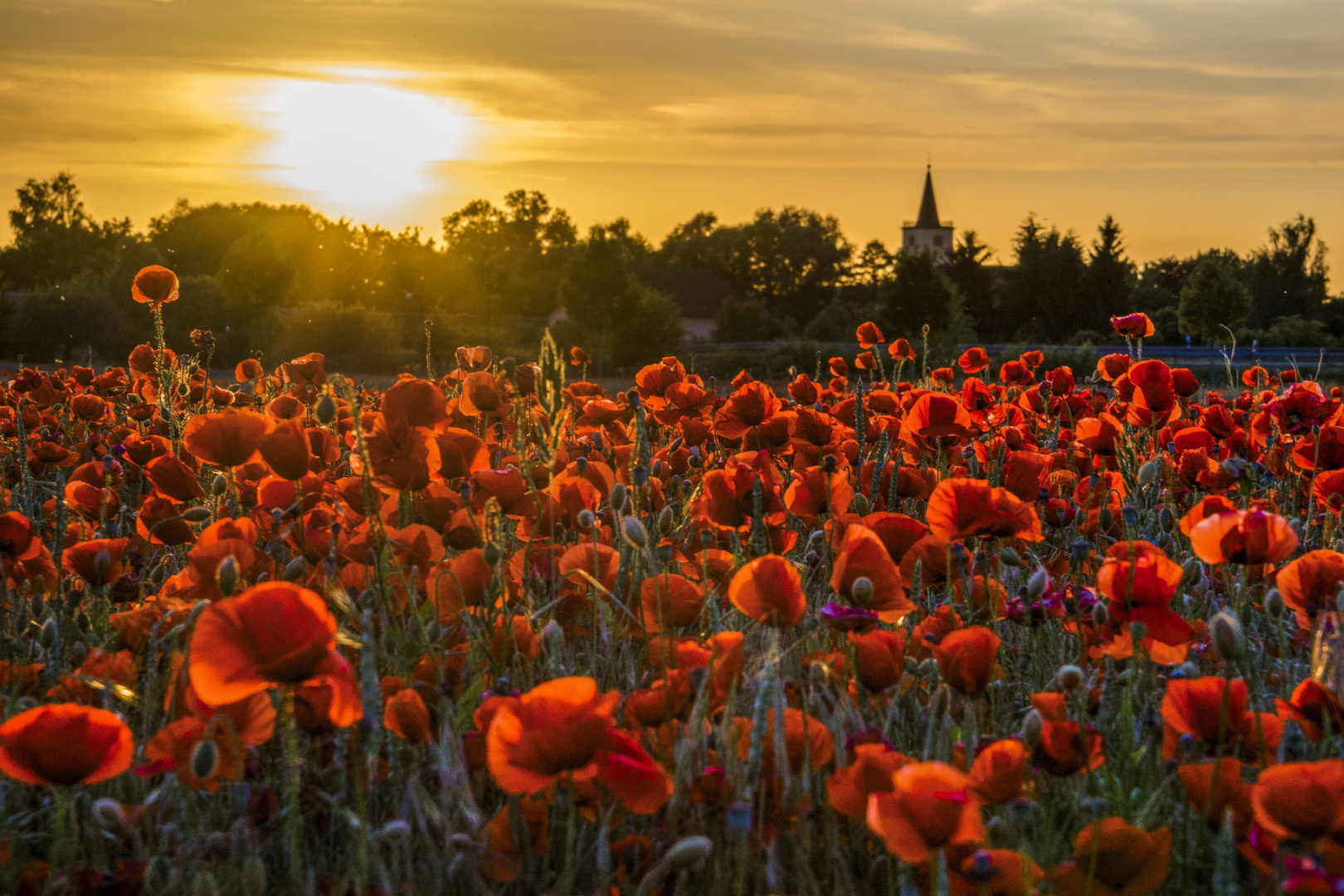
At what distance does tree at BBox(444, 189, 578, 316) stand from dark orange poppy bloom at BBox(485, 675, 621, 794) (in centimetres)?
5088

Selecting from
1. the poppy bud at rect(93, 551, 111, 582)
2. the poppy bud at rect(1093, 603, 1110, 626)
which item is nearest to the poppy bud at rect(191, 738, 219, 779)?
the poppy bud at rect(93, 551, 111, 582)

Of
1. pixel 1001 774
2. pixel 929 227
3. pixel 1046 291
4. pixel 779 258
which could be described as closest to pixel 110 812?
pixel 1001 774

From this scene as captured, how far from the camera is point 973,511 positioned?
4.94ft

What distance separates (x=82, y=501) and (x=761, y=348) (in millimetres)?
27268

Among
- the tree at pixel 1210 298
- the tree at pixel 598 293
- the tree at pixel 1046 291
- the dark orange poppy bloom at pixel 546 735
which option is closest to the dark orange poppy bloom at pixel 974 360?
the dark orange poppy bloom at pixel 546 735

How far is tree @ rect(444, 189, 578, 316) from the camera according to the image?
181 feet

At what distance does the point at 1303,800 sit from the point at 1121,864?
186 mm

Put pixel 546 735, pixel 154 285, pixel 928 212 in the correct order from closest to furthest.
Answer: pixel 546 735, pixel 154 285, pixel 928 212

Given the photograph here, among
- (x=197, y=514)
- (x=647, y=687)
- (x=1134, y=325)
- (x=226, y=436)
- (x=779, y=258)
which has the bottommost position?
(x=647, y=687)

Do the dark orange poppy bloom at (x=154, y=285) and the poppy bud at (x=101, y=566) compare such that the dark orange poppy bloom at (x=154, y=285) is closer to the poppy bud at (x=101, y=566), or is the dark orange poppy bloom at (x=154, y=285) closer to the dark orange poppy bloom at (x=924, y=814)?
the poppy bud at (x=101, y=566)

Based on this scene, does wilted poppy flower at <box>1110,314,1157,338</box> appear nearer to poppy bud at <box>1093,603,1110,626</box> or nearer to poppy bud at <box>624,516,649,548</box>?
poppy bud at <box>1093,603,1110,626</box>

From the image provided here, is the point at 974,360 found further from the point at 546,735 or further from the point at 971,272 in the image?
the point at 971,272

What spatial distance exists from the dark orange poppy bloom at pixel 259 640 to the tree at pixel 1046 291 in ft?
153

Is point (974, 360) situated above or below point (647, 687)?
above
